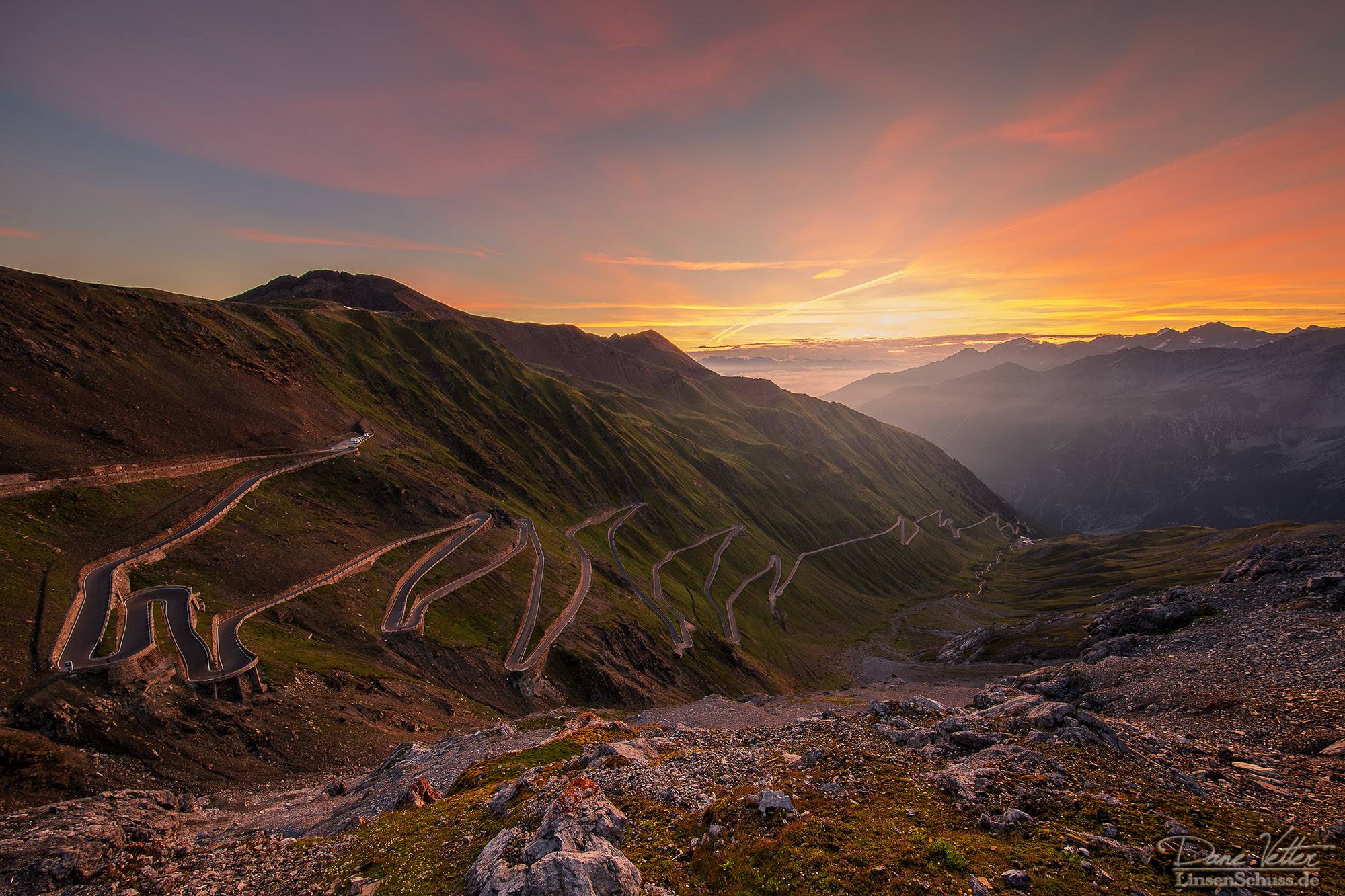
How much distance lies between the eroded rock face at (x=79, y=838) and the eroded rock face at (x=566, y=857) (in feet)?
61.4

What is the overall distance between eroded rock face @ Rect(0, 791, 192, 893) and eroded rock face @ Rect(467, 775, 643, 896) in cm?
1872

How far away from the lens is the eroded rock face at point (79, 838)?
2412 centimetres

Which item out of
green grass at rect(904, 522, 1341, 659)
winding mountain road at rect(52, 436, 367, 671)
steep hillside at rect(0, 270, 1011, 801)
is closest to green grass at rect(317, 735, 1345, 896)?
steep hillside at rect(0, 270, 1011, 801)

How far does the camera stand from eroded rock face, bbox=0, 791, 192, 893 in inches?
950

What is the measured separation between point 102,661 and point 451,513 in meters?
63.5

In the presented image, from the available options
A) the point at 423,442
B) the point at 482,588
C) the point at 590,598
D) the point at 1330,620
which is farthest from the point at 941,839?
the point at 423,442

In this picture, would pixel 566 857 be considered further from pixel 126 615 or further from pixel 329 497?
pixel 329 497

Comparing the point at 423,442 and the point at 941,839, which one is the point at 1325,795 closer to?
the point at 941,839

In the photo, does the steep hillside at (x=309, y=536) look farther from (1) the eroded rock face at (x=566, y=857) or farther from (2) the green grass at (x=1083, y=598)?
(2) the green grass at (x=1083, y=598)

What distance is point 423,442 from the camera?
462 feet

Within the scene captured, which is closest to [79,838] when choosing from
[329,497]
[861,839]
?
[861,839]

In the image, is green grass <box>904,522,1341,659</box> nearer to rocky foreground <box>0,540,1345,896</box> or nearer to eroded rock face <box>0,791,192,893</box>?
rocky foreground <box>0,540,1345,896</box>

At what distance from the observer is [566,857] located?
65.5 feet

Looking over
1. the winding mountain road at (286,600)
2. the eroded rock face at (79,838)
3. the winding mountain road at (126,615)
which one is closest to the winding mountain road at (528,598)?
the winding mountain road at (286,600)
